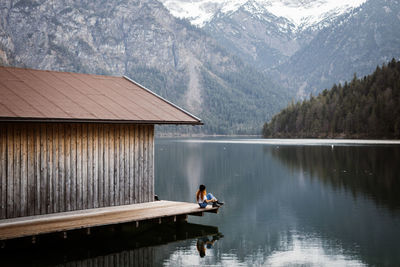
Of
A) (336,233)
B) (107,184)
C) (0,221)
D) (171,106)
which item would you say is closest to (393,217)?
(336,233)

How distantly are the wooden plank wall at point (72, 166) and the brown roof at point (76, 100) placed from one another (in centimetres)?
65

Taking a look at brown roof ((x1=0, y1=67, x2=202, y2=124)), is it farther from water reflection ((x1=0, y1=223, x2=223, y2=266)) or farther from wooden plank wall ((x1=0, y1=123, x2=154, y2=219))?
water reflection ((x1=0, y1=223, x2=223, y2=266))

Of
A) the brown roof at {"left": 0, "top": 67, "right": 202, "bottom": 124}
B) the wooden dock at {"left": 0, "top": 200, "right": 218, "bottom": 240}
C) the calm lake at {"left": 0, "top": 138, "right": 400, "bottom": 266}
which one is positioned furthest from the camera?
the brown roof at {"left": 0, "top": 67, "right": 202, "bottom": 124}

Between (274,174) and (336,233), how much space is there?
87.6ft

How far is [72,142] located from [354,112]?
453ft

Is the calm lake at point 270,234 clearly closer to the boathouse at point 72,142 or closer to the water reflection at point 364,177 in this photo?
the water reflection at point 364,177

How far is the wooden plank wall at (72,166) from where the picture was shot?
18031mm

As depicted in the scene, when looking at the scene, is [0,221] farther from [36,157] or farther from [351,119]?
[351,119]

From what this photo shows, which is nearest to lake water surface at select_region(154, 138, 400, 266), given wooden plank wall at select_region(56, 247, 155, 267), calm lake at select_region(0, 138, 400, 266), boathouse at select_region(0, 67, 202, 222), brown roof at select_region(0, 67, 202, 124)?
calm lake at select_region(0, 138, 400, 266)

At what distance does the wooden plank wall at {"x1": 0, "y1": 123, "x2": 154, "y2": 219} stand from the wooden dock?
42 cm

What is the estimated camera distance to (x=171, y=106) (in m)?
23.5

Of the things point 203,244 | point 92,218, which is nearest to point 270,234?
point 203,244

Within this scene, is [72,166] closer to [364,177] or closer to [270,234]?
[270,234]

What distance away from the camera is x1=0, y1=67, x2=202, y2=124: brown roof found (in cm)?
1827
